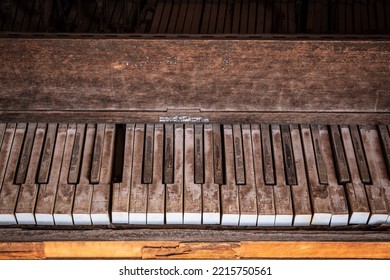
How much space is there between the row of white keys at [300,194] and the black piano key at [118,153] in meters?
0.88

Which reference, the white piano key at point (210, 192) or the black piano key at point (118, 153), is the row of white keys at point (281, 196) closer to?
the white piano key at point (210, 192)

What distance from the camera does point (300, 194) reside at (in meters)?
2.62

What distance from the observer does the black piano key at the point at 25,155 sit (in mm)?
2650

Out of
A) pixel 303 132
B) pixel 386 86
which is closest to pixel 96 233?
pixel 303 132

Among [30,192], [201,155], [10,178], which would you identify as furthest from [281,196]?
[10,178]

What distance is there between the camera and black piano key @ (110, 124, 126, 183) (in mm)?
2710

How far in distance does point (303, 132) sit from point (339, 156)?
0.24 m

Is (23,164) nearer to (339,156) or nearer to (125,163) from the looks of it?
(125,163)

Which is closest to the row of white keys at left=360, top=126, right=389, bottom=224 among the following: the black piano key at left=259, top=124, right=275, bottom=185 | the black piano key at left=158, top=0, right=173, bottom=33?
the black piano key at left=259, top=124, right=275, bottom=185

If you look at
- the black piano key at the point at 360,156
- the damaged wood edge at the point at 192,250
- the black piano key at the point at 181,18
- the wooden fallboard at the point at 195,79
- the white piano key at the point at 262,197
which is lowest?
the damaged wood edge at the point at 192,250

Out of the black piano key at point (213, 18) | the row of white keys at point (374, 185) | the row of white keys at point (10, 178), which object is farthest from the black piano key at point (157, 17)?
the row of white keys at point (374, 185)

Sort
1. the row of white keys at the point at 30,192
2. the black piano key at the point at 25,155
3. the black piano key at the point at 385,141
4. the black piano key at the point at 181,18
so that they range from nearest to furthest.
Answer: the row of white keys at the point at 30,192, the black piano key at the point at 25,155, the black piano key at the point at 385,141, the black piano key at the point at 181,18

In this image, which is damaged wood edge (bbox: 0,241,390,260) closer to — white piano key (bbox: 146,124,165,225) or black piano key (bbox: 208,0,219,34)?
white piano key (bbox: 146,124,165,225)

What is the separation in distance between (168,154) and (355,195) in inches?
37.7
